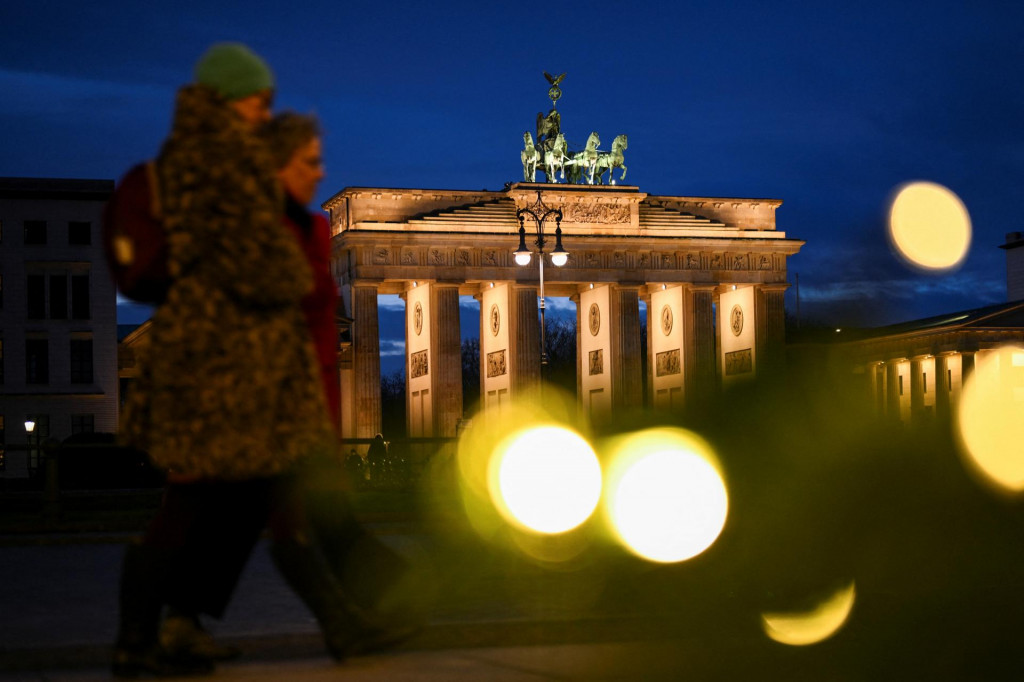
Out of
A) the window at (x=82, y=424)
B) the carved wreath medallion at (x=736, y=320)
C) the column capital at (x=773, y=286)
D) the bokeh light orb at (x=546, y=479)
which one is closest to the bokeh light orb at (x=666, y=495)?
the bokeh light orb at (x=546, y=479)

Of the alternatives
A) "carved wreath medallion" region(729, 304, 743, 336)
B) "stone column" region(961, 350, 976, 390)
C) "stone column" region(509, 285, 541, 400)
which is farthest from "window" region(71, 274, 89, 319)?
"stone column" region(961, 350, 976, 390)

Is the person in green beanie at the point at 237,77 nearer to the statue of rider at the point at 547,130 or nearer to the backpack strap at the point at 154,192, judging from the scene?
the backpack strap at the point at 154,192

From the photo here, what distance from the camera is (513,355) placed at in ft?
207

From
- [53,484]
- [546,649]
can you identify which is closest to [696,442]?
[546,649]

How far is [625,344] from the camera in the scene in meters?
64.9

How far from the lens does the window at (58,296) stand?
5906cm

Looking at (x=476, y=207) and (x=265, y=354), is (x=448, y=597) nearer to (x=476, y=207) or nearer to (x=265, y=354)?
(x=265, y=354)

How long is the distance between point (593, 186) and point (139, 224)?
60.3 metres

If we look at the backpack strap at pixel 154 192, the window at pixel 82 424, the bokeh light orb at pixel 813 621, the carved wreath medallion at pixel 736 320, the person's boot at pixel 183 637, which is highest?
the carved wreath medallion at pixel 736 320

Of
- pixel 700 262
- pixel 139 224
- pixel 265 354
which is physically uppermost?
pixel 700 262

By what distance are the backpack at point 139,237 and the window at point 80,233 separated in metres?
57.3

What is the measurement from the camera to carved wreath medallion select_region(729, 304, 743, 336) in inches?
2712

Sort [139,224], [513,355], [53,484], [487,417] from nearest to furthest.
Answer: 1. [139,224]
2. [487,417]
3. [53,484]
4. [513,355]

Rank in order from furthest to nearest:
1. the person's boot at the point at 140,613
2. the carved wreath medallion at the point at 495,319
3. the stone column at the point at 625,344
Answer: the carved wreath medallion at the point at 495,319, the stone column at the point at 625,344, the person's boot at the point at 140,613
